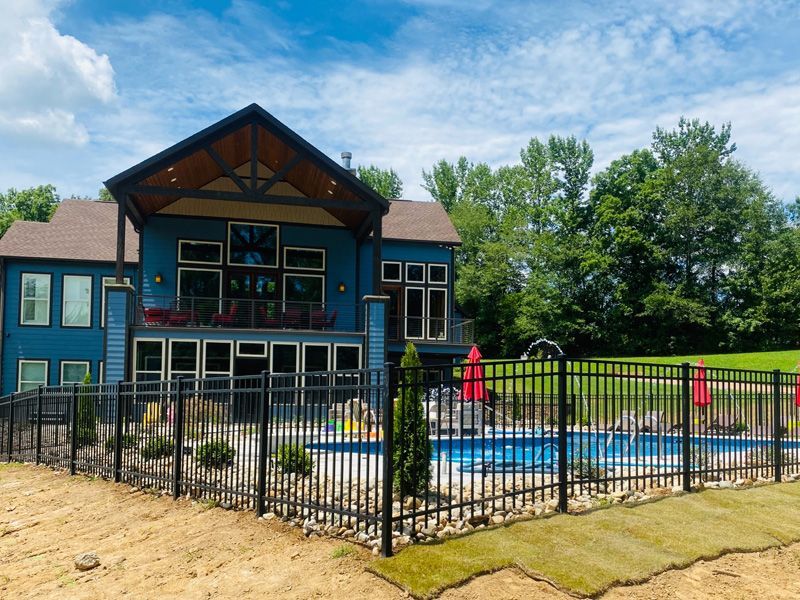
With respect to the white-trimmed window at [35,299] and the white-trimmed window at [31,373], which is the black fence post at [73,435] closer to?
the white-trimmed window at [31,373]

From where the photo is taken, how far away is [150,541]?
24.0 feet

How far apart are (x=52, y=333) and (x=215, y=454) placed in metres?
18.2

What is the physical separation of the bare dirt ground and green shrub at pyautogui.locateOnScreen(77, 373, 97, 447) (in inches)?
89.6

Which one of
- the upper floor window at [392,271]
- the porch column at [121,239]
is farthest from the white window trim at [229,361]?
the upper floor window at [392,271]

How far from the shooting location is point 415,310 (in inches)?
1046

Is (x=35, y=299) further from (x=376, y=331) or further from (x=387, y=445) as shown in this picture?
(x=387, y=445)

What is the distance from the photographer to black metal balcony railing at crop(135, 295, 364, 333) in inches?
848

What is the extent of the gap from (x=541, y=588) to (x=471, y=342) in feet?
66.9

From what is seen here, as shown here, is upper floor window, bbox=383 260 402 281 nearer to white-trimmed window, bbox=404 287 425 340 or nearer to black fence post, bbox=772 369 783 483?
white-trimmed window, bbox=404 287 425 340

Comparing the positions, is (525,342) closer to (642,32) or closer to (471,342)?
(471,342)

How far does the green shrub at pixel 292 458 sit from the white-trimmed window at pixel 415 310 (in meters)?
18.2

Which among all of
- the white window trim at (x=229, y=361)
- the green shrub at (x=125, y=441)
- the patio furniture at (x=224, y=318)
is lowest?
the green shrub at (x=125, y=441)

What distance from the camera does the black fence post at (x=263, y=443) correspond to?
296 inches

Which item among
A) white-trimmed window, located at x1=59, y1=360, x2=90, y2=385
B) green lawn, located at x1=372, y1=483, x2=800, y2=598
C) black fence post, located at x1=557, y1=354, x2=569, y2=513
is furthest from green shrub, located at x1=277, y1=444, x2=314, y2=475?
Result: white-trimmed window, located at x1=59, y1=360, x2=90, y2=385
